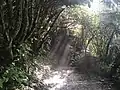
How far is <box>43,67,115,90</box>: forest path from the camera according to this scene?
763cm

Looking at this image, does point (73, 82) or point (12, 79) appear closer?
point (12, 79)

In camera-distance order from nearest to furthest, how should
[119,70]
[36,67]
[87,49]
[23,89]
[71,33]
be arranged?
1. [23,89]
2. [36,67]
3. [119,70]
4. [87,49]
5. [71,33]

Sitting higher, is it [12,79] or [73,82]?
[12,79]

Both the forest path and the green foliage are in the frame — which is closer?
the green foliage

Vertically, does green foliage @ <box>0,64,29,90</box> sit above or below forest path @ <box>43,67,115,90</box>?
above

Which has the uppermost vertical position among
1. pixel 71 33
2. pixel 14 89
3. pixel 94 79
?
pixel 71 33

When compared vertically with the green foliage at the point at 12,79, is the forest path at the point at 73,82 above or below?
below

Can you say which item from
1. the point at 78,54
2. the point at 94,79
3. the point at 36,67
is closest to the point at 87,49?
the point at 78,54

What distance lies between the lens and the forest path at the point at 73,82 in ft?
25.0

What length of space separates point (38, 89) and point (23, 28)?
6.13 feet

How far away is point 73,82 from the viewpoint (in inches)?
326

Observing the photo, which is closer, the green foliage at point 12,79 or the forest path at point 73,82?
the green foliage at point 12,79

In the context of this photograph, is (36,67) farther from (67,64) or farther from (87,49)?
(87,49)

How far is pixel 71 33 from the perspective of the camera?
13547 millimetres
